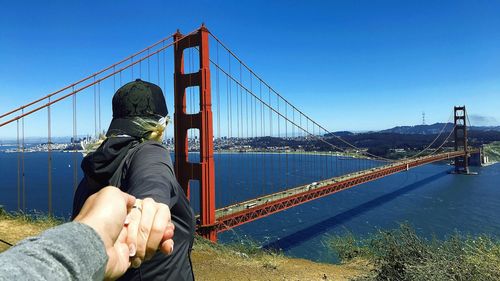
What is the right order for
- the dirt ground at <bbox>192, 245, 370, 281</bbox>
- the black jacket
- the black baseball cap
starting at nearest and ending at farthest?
the black jacket → the black baseball cap → the dirt ground at <bbox>192, 245, 370, 281</bbox>

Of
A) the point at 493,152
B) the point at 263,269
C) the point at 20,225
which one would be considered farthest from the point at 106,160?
the point at 493,152

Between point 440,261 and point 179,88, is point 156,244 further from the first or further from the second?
point 179,88

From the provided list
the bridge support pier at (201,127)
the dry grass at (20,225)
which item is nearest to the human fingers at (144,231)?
the dry grass at (20,225)

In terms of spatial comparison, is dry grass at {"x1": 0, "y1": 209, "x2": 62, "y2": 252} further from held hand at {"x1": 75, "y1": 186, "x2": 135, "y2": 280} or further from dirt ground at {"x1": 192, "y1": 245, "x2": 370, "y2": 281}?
held hand at {"x1": 75, "y1": 186, "x2": 135, "y2": 280}

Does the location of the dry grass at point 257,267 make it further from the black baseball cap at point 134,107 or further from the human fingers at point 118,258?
the human fingers at point 118,258

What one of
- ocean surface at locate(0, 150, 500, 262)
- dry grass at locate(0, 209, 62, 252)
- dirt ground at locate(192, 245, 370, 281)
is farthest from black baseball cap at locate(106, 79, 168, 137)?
ocean surface at locate(0, 150, 500, 262)

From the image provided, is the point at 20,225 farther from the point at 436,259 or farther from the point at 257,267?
the point at 436,259

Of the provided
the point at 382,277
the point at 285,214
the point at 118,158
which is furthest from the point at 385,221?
the point at 118,158
